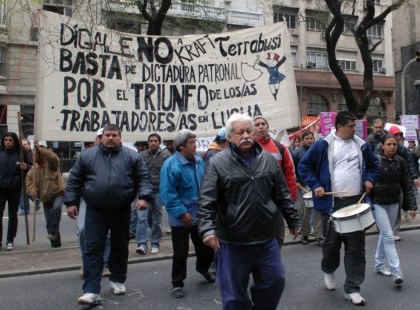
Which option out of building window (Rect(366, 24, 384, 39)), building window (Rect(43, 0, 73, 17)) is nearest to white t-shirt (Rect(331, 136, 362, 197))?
building window (Rect(43, 0, 73, 17))

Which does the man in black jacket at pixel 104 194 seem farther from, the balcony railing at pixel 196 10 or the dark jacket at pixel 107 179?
the balcony railing at pixel 196 10

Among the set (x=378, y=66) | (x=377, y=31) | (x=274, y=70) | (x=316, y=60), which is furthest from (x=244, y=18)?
(x=274, y=70)

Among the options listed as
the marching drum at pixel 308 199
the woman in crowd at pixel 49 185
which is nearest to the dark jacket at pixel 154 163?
the woman in crowd at pixel 49 185

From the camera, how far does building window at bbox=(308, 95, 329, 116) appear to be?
128 ft

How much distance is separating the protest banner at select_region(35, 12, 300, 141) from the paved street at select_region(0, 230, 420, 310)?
1880mm

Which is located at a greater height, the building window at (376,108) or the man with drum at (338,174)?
the building window at (376,108)

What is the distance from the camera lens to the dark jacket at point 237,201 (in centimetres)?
363

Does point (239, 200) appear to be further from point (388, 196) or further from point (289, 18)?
point (289, 18)

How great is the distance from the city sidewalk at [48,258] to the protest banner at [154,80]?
68.4 inches

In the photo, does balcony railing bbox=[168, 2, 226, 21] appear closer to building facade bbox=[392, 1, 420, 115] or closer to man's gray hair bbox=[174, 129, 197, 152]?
Result: man's gray hair bbox=[174, 129, 197, 152]


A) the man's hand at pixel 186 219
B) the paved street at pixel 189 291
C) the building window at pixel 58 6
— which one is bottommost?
the paved street at pixel 189 291

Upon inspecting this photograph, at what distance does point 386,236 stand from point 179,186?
2.45m

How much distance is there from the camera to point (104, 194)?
496 centimetres

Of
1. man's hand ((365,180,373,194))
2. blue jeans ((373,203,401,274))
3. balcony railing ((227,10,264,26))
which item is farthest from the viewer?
balcony railing ((227,10,264,26))
